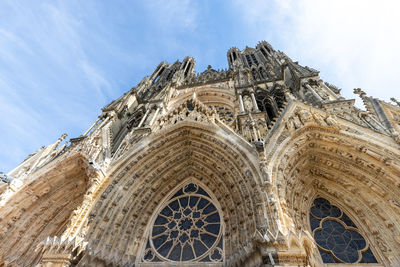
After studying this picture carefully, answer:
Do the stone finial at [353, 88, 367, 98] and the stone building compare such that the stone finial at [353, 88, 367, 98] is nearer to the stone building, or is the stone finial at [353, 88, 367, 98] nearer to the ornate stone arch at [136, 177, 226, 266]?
the stone building

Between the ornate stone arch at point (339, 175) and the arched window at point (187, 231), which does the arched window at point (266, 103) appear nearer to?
the ornate stone arch at point (339, 175)

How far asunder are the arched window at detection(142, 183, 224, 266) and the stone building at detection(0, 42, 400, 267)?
0.11 feet

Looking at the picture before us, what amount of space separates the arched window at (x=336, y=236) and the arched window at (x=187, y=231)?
9.08 ft

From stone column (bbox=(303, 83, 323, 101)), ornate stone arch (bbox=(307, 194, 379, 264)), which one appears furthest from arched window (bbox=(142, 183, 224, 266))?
stone column (bbox=(303, 83, 323, 101))

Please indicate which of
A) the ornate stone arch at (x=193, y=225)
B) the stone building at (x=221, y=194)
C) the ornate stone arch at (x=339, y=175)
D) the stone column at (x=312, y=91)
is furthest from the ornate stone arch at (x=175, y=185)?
the stone column at (x=312, y=91)

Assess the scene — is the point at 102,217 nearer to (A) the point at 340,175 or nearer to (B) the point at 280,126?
(B) the point at 280,126

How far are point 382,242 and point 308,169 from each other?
8.30ft

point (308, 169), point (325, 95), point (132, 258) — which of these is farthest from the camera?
point (325, 95)

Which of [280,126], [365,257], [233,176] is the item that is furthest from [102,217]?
[365,257]

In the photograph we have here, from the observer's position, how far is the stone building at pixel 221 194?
5738mm

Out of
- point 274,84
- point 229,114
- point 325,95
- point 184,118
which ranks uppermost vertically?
point 274,84

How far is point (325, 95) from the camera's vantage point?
9898 millimetres

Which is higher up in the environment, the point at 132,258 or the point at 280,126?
the point at 280,126

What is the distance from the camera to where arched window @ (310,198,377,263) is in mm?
6141
